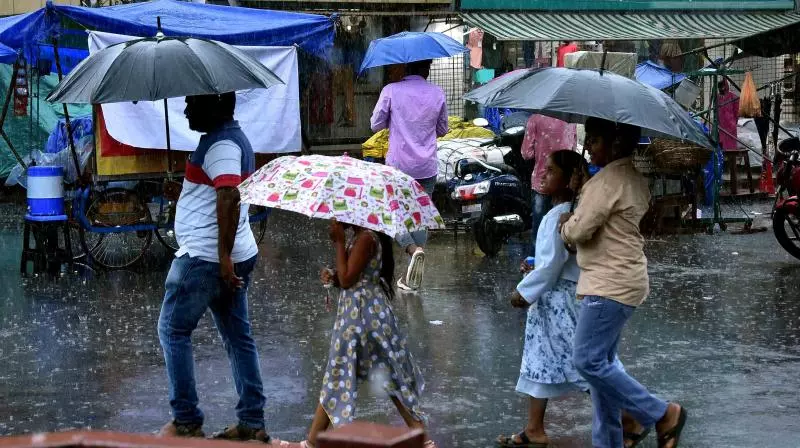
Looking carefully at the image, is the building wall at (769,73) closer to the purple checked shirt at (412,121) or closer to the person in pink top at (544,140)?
the person in pink top at (544,140)

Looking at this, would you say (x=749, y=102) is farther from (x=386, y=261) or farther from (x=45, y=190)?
(x=386, y=261)

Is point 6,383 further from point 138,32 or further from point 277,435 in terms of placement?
point 138,32

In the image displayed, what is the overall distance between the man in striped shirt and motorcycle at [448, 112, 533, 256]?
6.82 metres

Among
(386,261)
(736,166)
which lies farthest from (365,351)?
(736,166)

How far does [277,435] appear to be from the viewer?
6.29 m

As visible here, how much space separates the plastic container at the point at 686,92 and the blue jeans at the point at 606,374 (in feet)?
39.1

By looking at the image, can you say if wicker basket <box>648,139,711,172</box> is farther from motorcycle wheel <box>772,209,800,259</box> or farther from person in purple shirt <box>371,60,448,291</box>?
person in purple shirt <box>371,60,448,291</box>

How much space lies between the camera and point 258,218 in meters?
12.9

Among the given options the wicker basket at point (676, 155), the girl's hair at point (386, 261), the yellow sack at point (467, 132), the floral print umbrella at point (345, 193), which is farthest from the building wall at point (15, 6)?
the girl's hair at point (386, 261)

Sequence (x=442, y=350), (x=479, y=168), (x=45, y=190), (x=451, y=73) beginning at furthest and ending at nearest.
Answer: (x=451, y=73) → (x=479, y=168) → (x=45, y=190) → (x=442, y=350)

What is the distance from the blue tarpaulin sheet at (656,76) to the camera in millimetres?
17922

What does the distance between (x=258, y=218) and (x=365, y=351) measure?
7427mm

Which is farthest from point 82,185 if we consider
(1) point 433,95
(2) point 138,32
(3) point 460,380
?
(3) point 460,380

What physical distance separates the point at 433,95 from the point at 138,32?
3.49m
